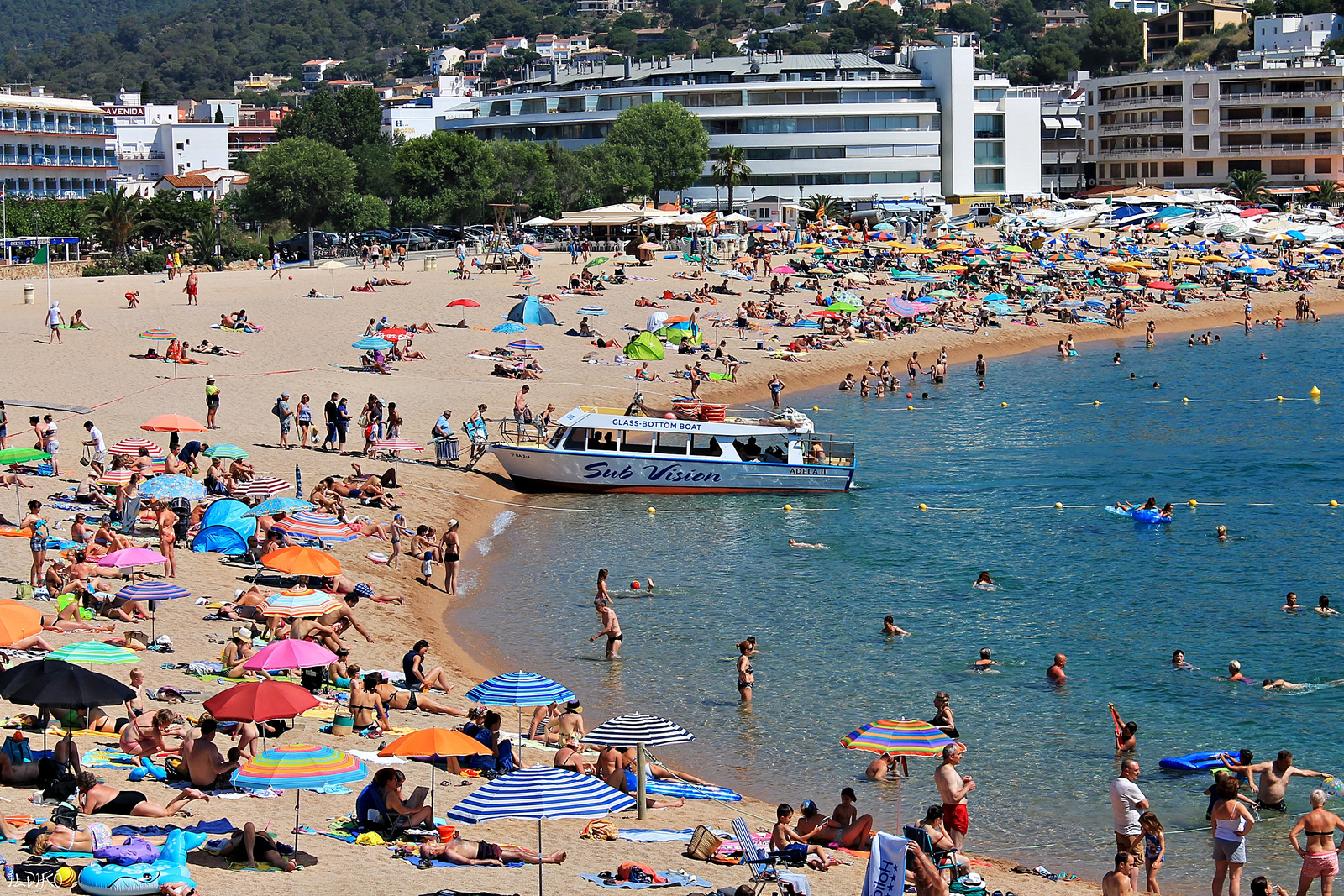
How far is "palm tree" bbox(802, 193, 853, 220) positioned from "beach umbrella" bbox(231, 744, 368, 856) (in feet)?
270

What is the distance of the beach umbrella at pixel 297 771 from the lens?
13.6 metres

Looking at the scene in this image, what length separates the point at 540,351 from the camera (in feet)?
159

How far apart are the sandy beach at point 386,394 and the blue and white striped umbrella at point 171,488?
3.39ft

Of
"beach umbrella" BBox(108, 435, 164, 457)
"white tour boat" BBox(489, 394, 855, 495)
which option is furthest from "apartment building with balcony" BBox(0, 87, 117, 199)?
"beach umbrella" BBox(108, 435, 164, 457)

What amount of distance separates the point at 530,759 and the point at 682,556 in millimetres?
12348

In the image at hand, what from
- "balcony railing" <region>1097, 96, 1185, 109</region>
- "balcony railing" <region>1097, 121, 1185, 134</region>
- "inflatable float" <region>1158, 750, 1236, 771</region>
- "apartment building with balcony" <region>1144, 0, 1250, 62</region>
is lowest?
"inflatable float" <region>1158, 750, 1236, 771</region>

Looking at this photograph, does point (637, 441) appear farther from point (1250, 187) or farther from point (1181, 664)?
point (1250, 187)

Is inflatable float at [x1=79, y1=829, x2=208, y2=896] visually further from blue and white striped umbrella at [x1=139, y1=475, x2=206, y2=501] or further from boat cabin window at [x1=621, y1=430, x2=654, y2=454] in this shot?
boat cabin window at [x1=621, y1=430, x2=654, y2=454]

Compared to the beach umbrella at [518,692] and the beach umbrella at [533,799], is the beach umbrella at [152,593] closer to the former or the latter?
the beach umbrella at [518,692]

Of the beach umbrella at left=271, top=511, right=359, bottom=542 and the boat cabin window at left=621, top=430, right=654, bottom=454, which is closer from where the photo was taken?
the beach umbrella at left=271, top=511, right=359, bottom=542

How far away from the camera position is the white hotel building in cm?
10375

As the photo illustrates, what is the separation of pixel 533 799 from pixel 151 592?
1008 centimetres

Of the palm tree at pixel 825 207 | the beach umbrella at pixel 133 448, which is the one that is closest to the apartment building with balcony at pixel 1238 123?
the palm tree at pixel 825 207

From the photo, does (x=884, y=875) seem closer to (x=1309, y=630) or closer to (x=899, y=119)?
(x=1309, y=630)
